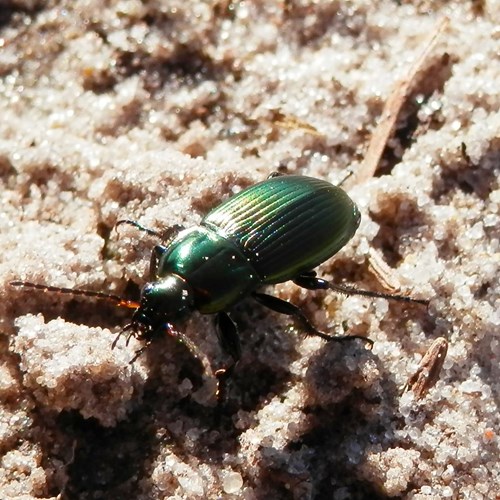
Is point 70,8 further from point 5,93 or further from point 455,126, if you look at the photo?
point 455,126

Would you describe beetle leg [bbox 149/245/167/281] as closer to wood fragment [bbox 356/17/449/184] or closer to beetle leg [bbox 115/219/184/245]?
beetle leg [bbox 115/219/184/245]

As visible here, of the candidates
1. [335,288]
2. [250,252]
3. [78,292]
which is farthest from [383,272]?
[78,292]

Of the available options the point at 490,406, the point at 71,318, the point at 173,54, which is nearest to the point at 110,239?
the point at 71,318

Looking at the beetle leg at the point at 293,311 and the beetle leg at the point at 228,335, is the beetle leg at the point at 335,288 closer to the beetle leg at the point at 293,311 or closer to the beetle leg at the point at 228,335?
the beetle leg at the point at 293,311

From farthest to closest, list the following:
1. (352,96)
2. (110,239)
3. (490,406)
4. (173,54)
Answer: (173,54), (352,96), (110,239), (490,406)

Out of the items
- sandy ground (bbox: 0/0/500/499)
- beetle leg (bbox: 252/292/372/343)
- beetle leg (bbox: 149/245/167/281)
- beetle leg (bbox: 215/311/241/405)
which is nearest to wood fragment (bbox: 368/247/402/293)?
sandy ground (bbox: 0/0/500/499)

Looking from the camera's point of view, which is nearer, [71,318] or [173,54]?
[71,318]
